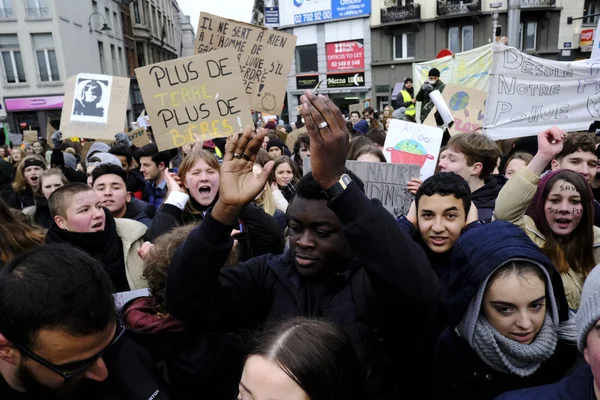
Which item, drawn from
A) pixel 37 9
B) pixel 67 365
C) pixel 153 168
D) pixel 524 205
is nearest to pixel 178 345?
pixel 67 365

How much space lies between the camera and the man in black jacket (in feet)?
4.33

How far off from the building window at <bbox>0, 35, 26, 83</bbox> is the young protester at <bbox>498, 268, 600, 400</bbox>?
29307mm

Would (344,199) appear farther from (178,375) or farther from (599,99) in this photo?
(599,99)

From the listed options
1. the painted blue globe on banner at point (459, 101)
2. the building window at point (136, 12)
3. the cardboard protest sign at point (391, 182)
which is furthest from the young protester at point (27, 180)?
the building window at point (136, 12)

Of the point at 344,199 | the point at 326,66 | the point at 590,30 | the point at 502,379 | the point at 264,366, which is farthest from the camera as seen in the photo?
the point at 326,66

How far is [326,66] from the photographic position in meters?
31.1

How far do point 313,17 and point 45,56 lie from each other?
17.1 m

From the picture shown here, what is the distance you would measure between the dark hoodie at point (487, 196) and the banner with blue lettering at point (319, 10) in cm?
2931

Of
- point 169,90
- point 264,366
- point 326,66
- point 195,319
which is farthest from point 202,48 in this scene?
point 326,66

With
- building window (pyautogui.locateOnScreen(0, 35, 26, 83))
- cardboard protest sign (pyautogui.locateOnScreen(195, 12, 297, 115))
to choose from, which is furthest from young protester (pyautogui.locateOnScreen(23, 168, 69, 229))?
building window (pyautogui.locateOnScreen(0, 35, 26, 83))

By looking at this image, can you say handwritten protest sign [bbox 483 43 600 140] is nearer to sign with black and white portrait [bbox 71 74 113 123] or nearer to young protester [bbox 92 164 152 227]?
young protester [bbox 92 164 152 227]

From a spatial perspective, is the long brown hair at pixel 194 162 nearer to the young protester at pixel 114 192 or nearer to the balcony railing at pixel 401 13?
the young protester at pixel 114 192

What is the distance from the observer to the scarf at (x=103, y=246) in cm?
250

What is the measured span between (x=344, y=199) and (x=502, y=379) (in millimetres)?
973
